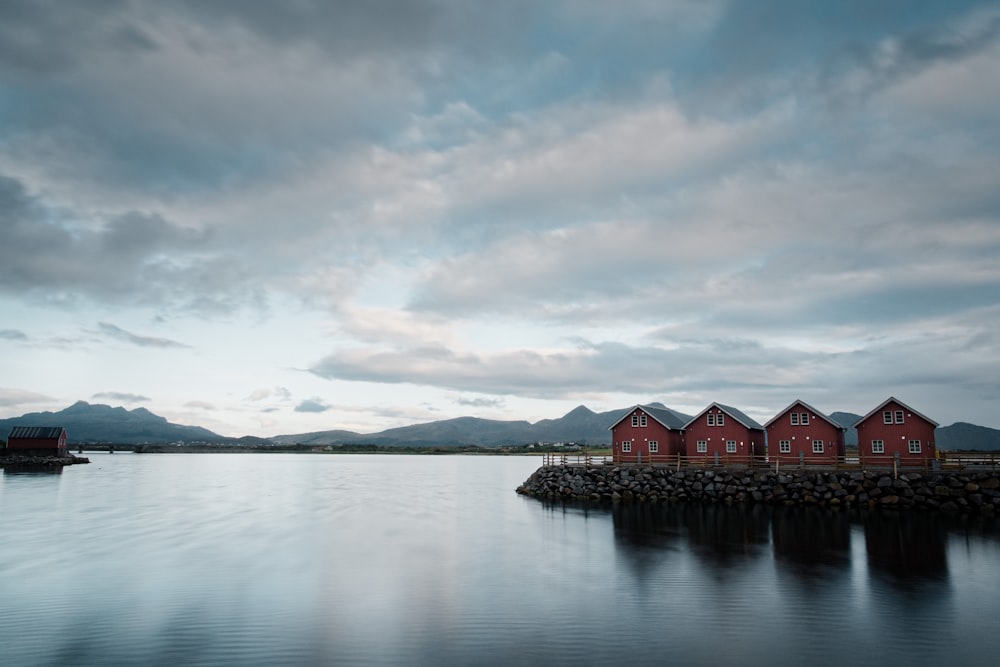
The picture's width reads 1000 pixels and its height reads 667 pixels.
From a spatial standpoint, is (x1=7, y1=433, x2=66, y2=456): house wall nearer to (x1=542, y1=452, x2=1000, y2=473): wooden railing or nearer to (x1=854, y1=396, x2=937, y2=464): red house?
(x1=542, y1=452, x2=1000, y2=473): wooden railing

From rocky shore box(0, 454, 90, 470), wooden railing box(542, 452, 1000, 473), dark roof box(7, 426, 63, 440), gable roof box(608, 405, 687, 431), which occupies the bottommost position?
rocky shore box(0, 454, 90, 470)

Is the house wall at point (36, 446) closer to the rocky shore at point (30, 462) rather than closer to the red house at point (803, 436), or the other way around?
the rocky shore at point (30, 462)

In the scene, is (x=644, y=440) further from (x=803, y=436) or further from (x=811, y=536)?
(x=811, y=536)

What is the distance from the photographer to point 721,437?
63219 millimetres

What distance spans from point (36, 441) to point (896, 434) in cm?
15235

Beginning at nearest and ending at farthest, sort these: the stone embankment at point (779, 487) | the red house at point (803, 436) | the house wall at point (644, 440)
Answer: the stone embankment at point (779, 487) → the red house at point (803, 436) → the house wall at point (644, 440)

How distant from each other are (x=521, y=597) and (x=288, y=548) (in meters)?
19.3

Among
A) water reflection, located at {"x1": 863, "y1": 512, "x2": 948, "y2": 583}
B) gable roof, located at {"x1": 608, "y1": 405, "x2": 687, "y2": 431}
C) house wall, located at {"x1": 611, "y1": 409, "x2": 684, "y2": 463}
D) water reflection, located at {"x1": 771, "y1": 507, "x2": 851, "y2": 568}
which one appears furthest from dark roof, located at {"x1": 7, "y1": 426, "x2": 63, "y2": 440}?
water reflection, located at {"x1": 863, "y1": 512, "x2": 948, "y2": 583}

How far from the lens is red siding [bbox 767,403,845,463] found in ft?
194

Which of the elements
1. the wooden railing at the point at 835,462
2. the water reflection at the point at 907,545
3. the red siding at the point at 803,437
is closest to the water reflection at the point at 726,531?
the water reflection at the point at 907,545

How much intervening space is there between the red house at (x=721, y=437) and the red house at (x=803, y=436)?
2.58 meters

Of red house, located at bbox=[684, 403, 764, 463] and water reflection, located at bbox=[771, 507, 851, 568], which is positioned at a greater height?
red house, located at bbox=[684, 403, 764, 463]

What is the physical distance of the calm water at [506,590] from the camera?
18.8 m

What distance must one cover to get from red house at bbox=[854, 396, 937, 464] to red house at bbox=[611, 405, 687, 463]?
56.8 feet
